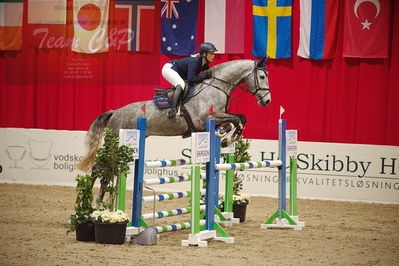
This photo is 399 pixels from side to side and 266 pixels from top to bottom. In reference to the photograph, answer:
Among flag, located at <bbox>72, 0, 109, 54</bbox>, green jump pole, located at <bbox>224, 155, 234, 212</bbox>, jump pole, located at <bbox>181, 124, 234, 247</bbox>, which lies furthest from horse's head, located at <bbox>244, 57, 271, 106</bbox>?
flag, located at <bbox>72, 0, 109, 54</bbox>

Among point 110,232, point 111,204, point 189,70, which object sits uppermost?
point 189,70

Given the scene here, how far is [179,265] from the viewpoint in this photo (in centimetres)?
462

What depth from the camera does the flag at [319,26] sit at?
406 inches

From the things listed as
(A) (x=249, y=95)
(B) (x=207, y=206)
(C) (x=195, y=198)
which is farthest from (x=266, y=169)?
(C) (x=195, y=198)

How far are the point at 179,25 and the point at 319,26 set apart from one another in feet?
7.77

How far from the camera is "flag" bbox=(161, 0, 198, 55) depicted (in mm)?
10891

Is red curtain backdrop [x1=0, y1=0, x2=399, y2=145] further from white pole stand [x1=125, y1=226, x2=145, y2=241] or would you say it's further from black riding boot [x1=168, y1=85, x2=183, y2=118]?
white pole stand [x1=125, y1=226, x2=145, y2=241]

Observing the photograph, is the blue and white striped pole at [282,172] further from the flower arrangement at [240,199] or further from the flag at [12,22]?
the flag at [12,22]

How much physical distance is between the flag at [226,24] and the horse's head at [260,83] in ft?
12.7

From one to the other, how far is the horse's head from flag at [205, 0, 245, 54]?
388cm

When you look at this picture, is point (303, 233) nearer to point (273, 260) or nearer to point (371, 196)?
point (273, 260)

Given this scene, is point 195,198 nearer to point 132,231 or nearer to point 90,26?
point 132,231

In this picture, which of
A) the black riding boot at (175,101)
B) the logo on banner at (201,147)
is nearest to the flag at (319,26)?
the black riding boot at (175,101)

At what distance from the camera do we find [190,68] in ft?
22.1
